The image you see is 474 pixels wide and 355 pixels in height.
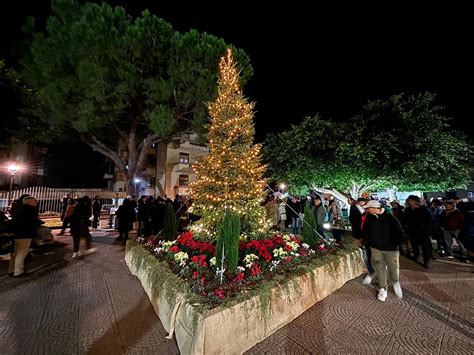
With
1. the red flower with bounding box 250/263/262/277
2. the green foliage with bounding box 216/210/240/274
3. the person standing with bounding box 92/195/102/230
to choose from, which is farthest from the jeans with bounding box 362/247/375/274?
the person standing with bounding box 92/195/102/230

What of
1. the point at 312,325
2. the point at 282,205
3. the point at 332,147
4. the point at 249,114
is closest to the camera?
the point at 312,325

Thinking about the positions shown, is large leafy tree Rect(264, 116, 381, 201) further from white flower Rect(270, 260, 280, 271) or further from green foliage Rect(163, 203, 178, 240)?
white flower Rect(270, 260, 280, 271)

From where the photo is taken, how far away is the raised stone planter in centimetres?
269

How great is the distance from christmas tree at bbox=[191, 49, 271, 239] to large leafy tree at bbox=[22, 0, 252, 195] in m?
9.76

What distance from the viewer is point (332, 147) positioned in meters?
13.3

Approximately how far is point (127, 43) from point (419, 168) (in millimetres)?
17945

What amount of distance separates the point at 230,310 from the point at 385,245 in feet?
11.3

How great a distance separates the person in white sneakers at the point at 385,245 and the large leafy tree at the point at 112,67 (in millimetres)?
13807

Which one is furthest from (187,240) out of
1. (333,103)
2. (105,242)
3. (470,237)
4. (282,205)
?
(333,103)

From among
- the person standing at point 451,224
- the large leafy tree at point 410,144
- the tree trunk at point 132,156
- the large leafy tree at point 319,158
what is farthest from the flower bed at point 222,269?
the tree trunk at point 132,156

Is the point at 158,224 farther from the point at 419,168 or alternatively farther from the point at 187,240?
the point at 419,168

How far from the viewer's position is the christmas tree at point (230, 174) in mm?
6352

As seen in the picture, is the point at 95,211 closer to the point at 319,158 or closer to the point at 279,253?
the point at 279,253

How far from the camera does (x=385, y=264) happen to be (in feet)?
15.5
